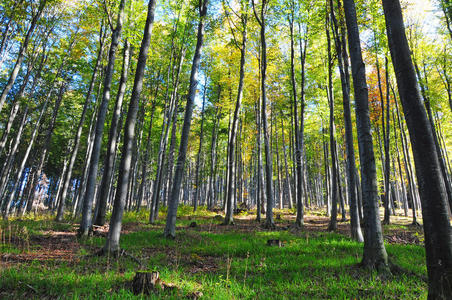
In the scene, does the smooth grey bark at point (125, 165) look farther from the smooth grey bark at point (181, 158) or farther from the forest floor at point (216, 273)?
the smooth grey bark at point (181, 158)

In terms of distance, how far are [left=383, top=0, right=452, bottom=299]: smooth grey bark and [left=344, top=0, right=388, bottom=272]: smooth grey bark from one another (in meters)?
1.82

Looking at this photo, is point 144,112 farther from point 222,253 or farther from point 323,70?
point 222,253

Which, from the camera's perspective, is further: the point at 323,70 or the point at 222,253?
the point at 323,70

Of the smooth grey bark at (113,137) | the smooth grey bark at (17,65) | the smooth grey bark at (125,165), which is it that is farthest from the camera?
the smooth grey bark at (17,65)

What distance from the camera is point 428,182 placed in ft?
9.23

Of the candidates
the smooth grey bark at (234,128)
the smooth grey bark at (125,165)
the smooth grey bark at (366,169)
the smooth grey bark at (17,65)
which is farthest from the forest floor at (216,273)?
the smooth grey bark at (17,65)

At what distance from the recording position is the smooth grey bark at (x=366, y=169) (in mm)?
4469

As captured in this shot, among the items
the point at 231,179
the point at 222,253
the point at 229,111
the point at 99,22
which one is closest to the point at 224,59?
the point at 229,111

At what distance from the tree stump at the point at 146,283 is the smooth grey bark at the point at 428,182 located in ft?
11.4

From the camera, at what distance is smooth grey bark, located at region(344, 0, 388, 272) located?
447 centimetres

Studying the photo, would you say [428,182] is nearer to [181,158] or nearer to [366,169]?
[366,169]

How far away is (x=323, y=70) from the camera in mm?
14836

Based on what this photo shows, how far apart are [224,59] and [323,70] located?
747cm

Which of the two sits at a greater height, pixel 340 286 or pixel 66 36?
pixel 66 36
